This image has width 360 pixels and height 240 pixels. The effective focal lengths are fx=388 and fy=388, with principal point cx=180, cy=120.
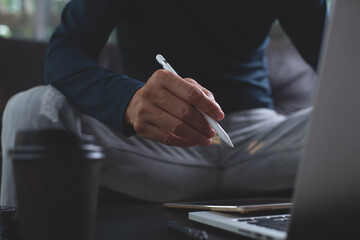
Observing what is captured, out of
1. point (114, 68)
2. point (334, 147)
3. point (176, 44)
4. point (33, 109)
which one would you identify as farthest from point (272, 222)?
point (114, 68)

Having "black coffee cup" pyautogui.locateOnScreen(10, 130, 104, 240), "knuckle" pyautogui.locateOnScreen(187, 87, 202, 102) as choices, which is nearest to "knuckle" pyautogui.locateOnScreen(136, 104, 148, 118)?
"knuckle" pyautogui.locateOnScreen(187, 87, 202, 102)

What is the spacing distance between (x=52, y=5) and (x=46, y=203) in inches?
173

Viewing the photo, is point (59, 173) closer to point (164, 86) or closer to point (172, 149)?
point (164, 86)

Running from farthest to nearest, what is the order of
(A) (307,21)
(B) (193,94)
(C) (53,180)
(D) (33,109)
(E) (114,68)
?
(E) (114,68) < (A) (307,21) < (D) (33,109) < (B) (193,94) < (C) (53,180)

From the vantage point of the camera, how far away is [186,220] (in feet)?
1.69

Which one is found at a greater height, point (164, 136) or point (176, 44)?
point (176, 44)

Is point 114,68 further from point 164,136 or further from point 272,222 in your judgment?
point 272,222

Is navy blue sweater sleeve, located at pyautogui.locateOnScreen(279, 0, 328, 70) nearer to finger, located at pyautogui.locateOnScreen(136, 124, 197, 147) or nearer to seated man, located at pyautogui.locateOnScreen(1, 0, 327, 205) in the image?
seated man, located at pyautogui.locateOnScreen(1, 0, 327, 205)

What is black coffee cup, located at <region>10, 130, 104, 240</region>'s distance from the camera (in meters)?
0.28

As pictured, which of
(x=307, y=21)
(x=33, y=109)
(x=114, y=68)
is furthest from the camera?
(x=114, y=68)

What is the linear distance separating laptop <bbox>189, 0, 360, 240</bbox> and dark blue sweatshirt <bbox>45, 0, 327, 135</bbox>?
1.48 ft

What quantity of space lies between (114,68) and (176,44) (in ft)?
2.02

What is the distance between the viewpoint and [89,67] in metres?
0.81

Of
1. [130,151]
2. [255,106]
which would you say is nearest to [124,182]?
[130,151]
